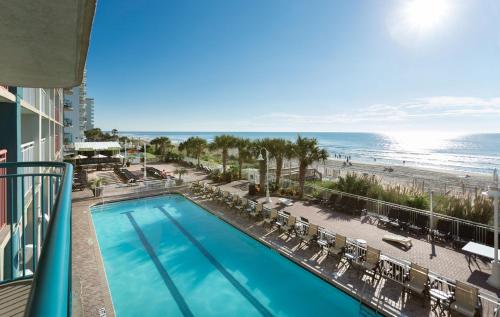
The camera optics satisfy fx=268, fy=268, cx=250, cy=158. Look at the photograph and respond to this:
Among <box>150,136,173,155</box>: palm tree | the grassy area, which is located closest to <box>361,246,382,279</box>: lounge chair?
the grassy area

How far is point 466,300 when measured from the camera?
7.21m

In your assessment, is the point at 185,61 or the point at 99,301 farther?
the point at 185,61

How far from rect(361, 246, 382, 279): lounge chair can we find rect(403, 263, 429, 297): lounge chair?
1005 mm

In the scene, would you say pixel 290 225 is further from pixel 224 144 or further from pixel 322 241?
pixel 224 144

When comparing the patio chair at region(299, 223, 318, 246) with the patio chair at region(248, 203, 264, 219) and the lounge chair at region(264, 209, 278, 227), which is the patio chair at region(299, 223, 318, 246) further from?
the patio chair at region(248, 203, 264, 219)

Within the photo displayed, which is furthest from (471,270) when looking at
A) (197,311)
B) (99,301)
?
(99,301)

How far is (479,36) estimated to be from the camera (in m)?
16.8

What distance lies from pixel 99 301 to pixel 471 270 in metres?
12.6

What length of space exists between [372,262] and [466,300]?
8.67ft

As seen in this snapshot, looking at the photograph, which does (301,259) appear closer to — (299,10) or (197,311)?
(197,311)

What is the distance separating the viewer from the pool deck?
7.93 m

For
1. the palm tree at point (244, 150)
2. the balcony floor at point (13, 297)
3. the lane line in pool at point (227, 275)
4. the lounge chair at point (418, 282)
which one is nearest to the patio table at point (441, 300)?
the lounge chair at point (418, 282)

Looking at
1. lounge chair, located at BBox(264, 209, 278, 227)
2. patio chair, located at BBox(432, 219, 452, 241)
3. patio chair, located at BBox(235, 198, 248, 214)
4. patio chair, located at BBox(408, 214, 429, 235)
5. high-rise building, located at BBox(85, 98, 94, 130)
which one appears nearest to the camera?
patio chair, located at BBox(432, 219, 452, 241)

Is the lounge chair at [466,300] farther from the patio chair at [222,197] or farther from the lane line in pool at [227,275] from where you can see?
the patio chair at [222,197]
